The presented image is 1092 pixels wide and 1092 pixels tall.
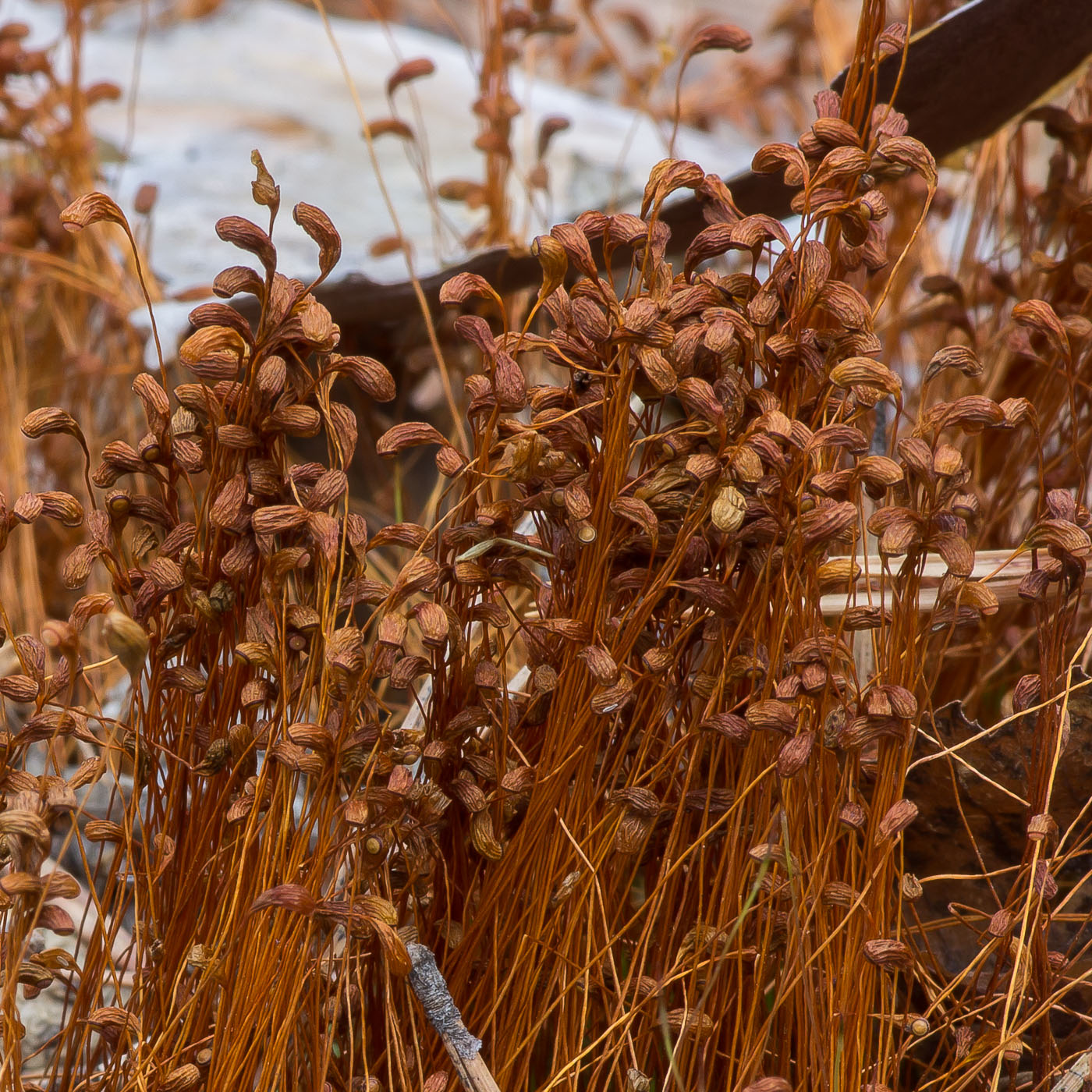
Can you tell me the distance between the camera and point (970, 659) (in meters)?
1.27

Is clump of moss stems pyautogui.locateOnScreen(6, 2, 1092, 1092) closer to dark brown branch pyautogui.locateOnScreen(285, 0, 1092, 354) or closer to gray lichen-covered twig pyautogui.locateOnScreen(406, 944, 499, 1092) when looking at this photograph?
gray lichen-covered twig pyautogui.locateOnScreen(406, 944, 499, 1092)

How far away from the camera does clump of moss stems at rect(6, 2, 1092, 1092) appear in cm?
74

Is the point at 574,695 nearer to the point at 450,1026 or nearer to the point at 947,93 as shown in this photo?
the point at 450,1026

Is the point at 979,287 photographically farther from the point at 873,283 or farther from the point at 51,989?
the point at 51,989

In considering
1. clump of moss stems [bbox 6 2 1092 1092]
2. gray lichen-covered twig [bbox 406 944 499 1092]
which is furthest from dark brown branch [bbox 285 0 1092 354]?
gray lichen-covered twig [bbox 406 944 499 1092]

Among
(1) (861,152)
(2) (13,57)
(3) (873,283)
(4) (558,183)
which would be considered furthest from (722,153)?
(1) (861,152)

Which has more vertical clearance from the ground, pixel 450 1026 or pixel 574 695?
pixel 574 695

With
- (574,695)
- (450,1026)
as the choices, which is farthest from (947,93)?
(450,1026)

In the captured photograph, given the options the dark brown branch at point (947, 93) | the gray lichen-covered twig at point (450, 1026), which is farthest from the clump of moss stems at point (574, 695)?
the dark brown branch at point (947, 93)

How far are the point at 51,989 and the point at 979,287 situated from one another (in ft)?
4.77

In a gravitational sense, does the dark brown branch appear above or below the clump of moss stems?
above

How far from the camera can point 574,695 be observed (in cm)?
80

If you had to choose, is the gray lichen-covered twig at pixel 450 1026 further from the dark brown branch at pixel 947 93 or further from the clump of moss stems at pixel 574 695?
the dark brown branch at pixel 947 93

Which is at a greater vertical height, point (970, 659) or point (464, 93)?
point (464, 93)
